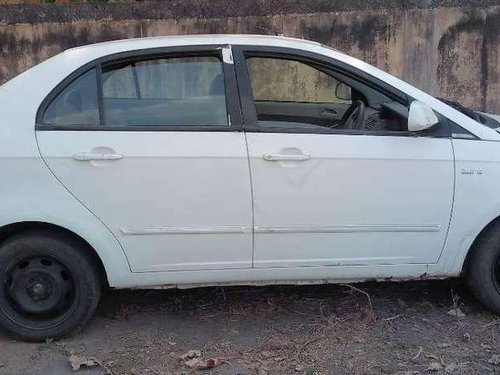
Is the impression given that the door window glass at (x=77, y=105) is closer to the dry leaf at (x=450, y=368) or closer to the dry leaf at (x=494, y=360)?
the dry leaf at (x=450, y=368)

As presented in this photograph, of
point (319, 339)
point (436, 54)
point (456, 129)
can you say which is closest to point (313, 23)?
point (436, 54)

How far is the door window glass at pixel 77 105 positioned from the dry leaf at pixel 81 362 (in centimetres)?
129

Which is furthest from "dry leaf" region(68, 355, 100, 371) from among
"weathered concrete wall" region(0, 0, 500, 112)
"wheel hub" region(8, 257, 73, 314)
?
"weathered concrete wall" region(0, 0, 500, 112)

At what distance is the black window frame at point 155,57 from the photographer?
3.54 metres

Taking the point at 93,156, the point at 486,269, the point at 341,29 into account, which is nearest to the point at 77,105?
the point at 93,156

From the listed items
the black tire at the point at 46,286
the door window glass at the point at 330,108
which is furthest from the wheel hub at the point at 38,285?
the door window glass at the point at 330,108

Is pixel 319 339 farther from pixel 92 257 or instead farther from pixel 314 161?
pixel 92 257

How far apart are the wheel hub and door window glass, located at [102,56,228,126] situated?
0.89 metres

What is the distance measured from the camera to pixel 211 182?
11.6ft

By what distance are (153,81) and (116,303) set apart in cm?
149

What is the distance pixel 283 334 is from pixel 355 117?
1.37 m

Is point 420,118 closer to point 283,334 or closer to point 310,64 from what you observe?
point 310,64

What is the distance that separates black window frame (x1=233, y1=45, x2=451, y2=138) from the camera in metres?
3.62

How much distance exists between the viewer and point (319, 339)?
12.0 ft
